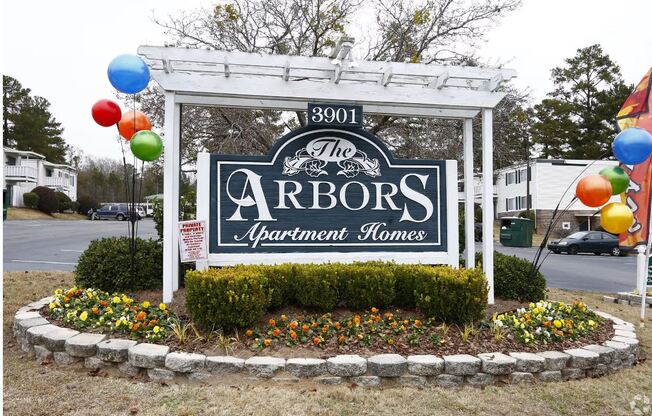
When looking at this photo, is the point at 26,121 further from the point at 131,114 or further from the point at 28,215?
the point at 131,114

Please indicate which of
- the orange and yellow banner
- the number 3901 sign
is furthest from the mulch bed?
the orange and yellow banner

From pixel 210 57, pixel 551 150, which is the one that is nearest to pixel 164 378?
pixel 210 57

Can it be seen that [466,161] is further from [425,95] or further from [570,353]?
[570,353]

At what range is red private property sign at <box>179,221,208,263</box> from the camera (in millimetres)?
5141

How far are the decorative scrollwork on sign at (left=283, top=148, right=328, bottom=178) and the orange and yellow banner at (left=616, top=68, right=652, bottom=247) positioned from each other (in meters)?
5.63

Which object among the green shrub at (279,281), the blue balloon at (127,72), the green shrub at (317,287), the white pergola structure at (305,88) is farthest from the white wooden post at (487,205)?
the blue balloon at (127,72)

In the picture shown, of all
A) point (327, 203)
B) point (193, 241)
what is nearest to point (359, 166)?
point (327, 203)

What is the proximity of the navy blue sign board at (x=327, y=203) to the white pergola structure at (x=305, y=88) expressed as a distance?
1.27 ft

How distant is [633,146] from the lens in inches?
201

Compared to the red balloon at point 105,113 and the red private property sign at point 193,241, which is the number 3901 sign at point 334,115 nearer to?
the red private property sign at point 193,241

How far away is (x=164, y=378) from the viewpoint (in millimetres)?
3703

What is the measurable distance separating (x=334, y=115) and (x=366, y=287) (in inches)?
83.9

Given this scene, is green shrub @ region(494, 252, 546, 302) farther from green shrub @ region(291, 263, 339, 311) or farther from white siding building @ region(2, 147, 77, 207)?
white siding building @ region(2, 147, 77, 207)

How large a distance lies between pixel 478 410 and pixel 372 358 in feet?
2.85
